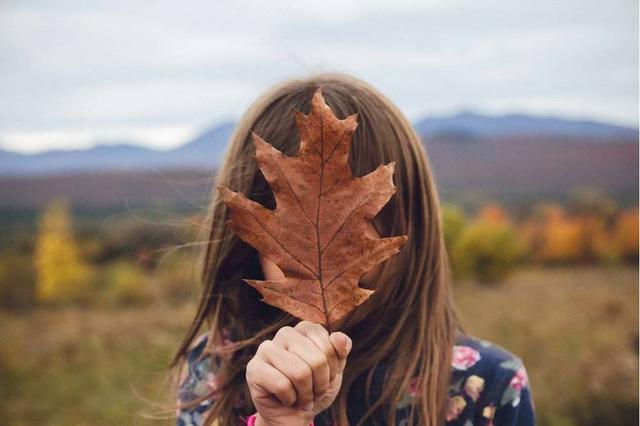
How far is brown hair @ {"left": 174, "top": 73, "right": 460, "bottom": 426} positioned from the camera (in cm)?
150

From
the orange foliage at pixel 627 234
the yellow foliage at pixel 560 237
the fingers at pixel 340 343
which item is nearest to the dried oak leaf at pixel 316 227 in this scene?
the fingers at pixel 340 343

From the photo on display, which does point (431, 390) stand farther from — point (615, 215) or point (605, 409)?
point (615, 215)

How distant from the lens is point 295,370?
88 centimetres

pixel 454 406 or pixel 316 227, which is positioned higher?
pixel 316 227

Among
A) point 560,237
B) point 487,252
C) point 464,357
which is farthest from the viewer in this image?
point 560,237

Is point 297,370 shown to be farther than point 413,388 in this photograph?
No

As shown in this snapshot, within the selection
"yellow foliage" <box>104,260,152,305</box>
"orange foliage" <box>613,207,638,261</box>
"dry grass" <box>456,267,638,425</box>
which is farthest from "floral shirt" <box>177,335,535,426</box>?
"orange foliage" <box>613,207,638,261</box>

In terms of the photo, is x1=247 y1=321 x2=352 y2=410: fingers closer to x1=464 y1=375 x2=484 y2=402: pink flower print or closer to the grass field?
x1=464 y1=375 x2=484 y2=402: pink flower print

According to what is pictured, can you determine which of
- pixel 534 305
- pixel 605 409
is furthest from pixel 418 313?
pixel 534 305

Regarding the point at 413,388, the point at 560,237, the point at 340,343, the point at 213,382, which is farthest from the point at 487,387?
the point at 560,237

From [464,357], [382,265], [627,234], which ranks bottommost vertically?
[627,234]

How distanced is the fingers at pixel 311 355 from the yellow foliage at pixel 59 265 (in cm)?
1149

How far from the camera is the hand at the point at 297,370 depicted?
880 millimetres

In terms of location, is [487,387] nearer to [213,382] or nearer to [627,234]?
[213,382]
